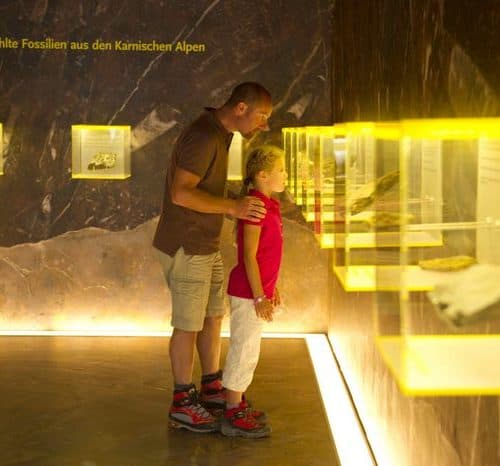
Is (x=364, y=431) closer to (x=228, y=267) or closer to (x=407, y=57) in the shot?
(x=407, y=57)

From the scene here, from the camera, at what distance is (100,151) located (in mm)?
6543

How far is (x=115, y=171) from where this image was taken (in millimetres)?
6605

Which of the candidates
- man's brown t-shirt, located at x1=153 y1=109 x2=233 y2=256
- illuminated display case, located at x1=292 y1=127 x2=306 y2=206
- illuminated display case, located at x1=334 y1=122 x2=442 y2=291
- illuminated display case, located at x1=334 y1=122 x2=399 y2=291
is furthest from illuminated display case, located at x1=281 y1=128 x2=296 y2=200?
illuminated display case, located at x1=334 y1=122 x2=399 y2=291

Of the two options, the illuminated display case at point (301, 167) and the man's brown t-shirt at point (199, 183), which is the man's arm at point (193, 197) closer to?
the man's brown t-shirt at point (199, 183)

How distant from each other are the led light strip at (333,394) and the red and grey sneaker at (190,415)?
22.5 inches

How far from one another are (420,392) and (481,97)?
760mm

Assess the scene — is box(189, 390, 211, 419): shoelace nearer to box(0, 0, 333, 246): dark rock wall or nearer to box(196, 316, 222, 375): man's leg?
box(196, 316, 222, 375): man's leg

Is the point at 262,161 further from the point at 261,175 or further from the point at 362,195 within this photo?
the point at 362,195

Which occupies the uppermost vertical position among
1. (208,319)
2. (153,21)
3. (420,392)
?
(153,21)

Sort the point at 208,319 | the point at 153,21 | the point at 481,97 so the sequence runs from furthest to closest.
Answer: the point at 153,21 < the point at 208,319 < the point at 481,97

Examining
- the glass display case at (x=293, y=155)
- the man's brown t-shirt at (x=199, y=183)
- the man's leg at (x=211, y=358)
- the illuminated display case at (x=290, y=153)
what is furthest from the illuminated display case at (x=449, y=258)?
the illuminated display case at (x=290, y=153)

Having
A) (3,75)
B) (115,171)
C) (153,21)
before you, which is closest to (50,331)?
(115,171)

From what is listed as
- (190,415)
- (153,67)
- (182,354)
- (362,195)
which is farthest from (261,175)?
(153,67)

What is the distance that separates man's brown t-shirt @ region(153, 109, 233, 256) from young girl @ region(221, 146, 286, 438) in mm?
163
